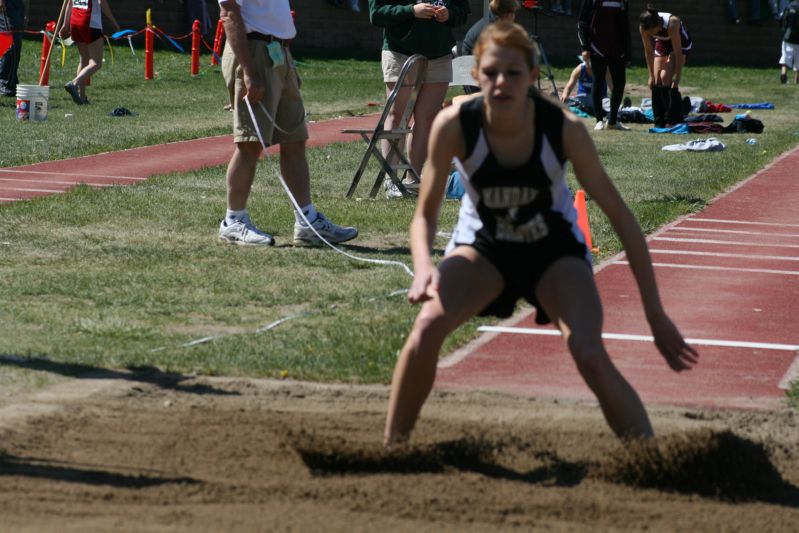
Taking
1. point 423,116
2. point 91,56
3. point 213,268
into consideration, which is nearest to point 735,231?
point 423,116

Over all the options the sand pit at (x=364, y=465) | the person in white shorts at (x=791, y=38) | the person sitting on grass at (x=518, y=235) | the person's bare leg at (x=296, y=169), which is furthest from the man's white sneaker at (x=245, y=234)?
the person in white shorts at (x=791, y=38)

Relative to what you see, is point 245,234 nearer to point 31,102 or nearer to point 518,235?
point 518,235

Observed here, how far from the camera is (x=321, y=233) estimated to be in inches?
364

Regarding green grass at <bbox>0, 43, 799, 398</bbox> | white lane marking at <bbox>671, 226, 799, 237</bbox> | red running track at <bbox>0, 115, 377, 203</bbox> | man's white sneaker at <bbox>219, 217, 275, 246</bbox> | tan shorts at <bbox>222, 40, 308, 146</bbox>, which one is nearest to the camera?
green grass at <bbox>0, 43, 799, 398</bbox>

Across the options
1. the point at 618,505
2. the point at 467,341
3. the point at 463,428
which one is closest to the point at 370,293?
the point at 467,341

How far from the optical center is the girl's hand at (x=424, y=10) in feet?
36.8

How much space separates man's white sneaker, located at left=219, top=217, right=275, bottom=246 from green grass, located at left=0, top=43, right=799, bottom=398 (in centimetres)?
13

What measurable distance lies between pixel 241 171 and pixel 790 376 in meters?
4.27

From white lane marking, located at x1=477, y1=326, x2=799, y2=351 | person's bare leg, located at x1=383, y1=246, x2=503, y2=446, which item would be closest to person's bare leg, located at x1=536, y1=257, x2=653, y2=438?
person's bare leg, located at x1=383, y1=246, x2=503, y2=446

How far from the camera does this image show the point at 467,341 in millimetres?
6848

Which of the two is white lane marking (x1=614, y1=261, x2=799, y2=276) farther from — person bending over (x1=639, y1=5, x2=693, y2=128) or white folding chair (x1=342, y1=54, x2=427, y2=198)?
person bending over (x1=639, y1=5, x2=693, y2=128)

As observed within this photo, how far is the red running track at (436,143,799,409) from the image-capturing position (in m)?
6.08

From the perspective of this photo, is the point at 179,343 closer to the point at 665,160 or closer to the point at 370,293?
the point at 370,293

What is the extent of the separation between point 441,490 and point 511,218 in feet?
3.34
